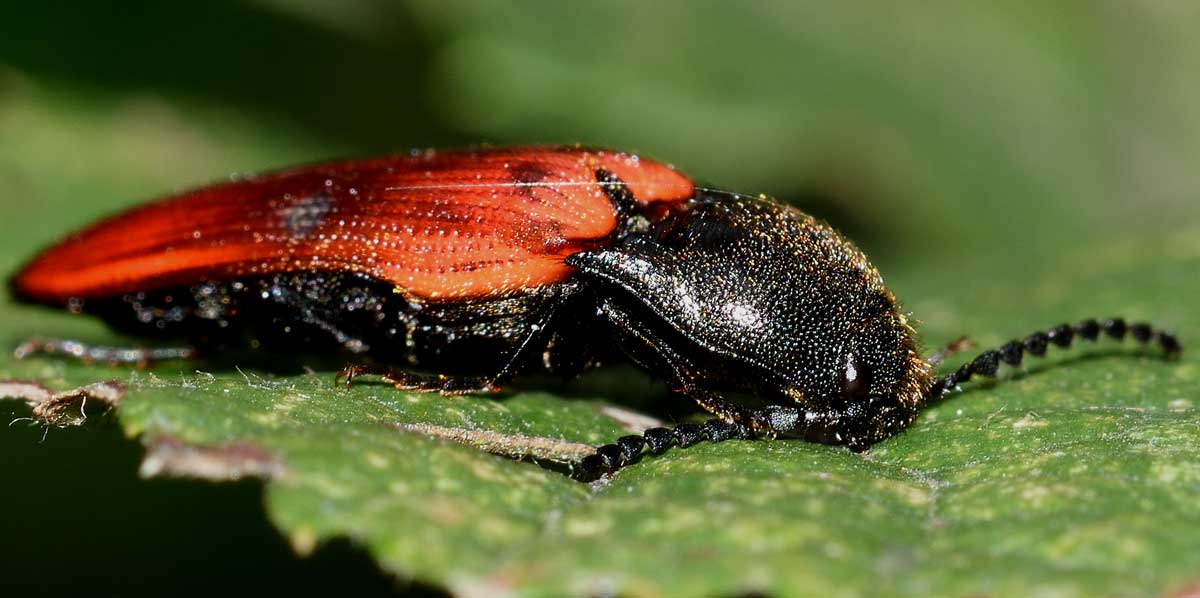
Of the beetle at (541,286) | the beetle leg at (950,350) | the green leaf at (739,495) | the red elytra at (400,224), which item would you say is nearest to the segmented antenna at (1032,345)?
the beetle at (541,286)

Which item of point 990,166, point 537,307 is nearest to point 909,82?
point 990,166

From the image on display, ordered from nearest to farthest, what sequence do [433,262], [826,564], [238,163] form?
[826,564], [433,262], [238,163]

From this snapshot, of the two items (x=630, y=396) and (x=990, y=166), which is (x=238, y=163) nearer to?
(x=630, y=396)

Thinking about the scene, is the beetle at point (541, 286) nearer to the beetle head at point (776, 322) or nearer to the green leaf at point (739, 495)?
the beetle head at point (776, 322)

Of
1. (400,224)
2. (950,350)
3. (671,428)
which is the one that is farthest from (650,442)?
(950,350)

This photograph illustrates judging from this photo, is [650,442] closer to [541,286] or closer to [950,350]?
[541,286]

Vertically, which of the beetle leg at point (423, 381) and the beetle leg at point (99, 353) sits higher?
the beetle leg at point (423, 381)
